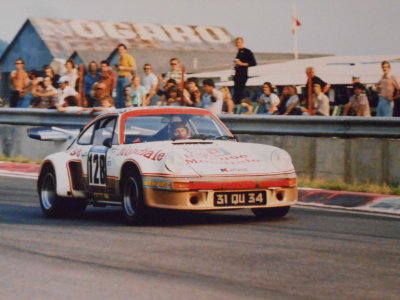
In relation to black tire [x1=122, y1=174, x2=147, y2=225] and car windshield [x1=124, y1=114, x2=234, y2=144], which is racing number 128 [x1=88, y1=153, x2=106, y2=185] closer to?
car windshield [x1=124, y1=114, x2=234, y2=144]

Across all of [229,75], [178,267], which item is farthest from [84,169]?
[229,75]

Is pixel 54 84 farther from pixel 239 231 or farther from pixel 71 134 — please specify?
pixel 239 231

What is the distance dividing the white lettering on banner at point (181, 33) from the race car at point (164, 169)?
3929 cm

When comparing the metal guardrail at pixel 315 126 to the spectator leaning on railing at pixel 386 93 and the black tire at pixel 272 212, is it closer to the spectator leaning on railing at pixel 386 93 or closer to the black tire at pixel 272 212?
the spectator leaning on railing at pixel 386 93

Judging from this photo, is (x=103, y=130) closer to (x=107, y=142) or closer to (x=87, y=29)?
(x=107, y=142)

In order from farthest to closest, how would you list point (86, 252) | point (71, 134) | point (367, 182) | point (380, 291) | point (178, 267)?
point (71, 134), point (367, 182), point (86, 252), point (178, 267), point (380, 291)

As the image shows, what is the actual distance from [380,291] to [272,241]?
267 centimetres

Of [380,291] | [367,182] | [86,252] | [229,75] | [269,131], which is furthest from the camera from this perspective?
[229,75]

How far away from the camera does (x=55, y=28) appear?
47594 millimetres

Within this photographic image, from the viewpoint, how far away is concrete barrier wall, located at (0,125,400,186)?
14.0 metres

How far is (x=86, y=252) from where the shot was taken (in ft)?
29.6

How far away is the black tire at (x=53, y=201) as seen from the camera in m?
12.3

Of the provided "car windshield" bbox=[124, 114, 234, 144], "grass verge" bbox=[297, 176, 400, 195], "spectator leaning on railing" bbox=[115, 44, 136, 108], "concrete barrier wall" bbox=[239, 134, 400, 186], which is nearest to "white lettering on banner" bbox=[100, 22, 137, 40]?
"spectator leaning on railing" bbox=[115, 44, 136, 108]

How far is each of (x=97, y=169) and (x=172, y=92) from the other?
19.8ft
